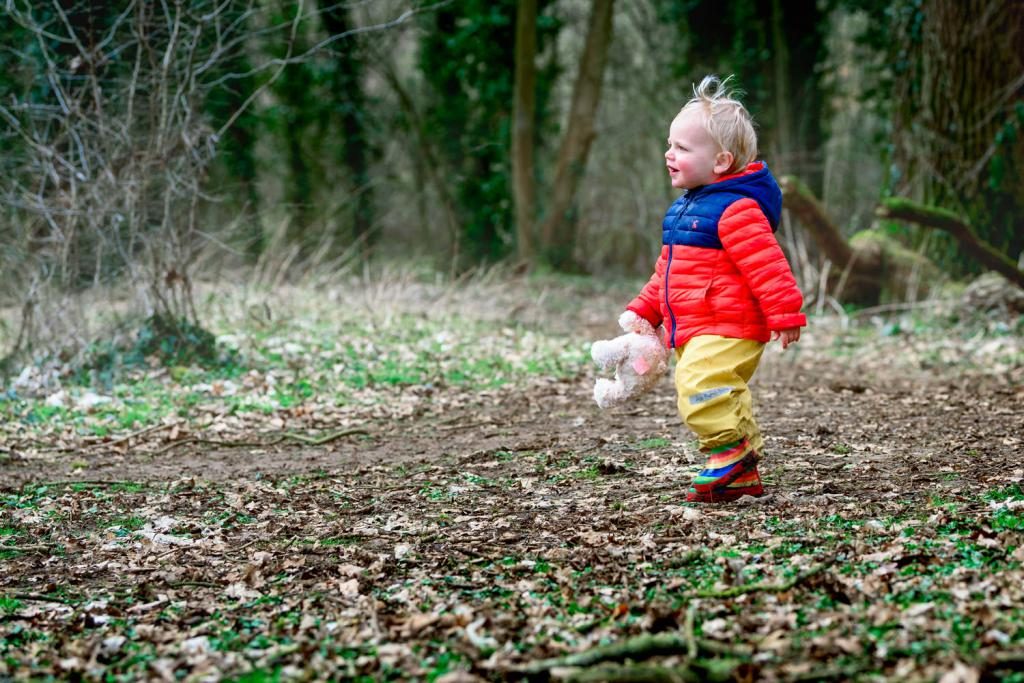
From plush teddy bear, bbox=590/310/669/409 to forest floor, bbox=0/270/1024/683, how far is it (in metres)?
0.47

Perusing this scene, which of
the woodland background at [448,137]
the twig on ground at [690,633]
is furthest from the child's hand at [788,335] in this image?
the woodland background at [448,137]

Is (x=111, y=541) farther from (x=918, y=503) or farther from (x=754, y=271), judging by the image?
(x=918, y=503)

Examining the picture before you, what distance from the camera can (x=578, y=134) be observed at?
16.1 meters

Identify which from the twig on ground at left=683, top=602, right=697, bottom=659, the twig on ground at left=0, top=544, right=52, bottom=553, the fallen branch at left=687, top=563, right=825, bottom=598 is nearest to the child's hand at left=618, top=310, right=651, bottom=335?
the fallen branch at left=687, top=563, right=825, bottom=598

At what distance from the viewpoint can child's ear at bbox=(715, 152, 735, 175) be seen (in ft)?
13.5

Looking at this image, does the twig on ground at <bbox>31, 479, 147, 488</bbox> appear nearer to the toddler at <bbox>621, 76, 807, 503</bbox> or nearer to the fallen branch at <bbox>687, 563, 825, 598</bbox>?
the toddler at <bbox>621, 76, 807, 503</bbox>

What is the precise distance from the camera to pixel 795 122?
16328 mm

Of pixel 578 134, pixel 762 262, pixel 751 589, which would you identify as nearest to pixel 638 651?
pixel 751 589

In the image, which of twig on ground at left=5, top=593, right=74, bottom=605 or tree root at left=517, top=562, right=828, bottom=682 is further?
→ twig on ground at left=5, top=593, right=74, bottom=605

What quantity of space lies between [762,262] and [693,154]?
0.53 metres

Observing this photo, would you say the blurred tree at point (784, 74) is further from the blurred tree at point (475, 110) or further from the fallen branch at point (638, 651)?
the fallen branch at point (638, 651)

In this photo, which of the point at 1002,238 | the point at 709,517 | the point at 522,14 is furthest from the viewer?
the point at 522,14

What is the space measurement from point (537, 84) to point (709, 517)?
13.4 m

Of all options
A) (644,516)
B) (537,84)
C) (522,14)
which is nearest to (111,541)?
(644,516)
